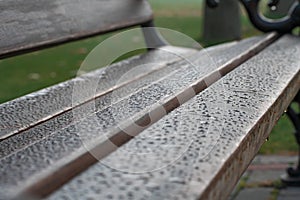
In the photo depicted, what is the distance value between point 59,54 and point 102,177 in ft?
23.1

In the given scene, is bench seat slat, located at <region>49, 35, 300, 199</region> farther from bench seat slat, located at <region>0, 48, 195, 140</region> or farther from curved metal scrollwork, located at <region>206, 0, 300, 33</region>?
curved metal scrollwork, located at <region>206, 0, 300, 33</region>

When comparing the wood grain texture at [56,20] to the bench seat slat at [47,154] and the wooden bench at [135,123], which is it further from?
the bench seat slat at [47,154]

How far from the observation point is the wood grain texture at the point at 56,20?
6.22 ft

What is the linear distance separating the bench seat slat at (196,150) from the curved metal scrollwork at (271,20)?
1.34 m

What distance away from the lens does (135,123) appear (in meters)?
1.04

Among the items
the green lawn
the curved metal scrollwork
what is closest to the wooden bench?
the curved metal scrollwork

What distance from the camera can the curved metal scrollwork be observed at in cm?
278

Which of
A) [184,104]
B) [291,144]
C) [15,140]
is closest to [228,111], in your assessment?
[184,104]

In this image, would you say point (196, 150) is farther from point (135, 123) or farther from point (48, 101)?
point (48, 101)

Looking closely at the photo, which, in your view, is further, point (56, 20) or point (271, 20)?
point (271, 20)

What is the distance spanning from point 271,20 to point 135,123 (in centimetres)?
200

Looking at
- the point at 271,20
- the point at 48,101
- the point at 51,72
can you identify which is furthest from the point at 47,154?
the point at 51,72

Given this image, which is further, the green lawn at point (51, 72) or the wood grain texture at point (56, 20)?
the green lawn at point (51, 72)

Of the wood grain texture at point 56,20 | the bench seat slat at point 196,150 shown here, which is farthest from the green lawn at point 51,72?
the bench seat slat at point 196,150
